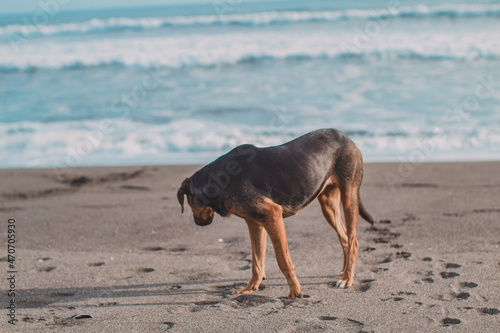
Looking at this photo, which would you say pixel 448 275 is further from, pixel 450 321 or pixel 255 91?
pixel 255 91

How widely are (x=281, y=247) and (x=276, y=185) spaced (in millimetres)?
517

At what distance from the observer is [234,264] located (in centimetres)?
535

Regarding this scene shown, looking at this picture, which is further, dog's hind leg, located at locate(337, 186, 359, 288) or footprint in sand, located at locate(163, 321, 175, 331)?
dog's hind leg, located at locate(337, 186, 359, 288)

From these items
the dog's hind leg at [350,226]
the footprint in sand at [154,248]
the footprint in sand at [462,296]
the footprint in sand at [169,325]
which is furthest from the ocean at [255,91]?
the footprint in sand at [169,325]

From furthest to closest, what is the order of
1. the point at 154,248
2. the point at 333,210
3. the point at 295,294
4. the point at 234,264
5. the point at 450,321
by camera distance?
the point at 154,248 < the point at 234,264 < the point at 333,210 < the point at 295,294 < the point at 450,321

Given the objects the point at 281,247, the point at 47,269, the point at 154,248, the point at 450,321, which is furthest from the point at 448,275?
the point at 47,269

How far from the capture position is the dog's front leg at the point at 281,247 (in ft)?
13.6

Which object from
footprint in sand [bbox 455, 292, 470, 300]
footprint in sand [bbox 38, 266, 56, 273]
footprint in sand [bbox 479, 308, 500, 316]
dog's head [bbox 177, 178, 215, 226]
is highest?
dog's head [bbox 177, 178, 215, 226]

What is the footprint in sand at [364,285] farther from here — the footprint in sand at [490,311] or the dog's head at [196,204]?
the dog's head at [196,204]

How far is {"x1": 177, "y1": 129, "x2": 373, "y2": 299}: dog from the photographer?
4.12m

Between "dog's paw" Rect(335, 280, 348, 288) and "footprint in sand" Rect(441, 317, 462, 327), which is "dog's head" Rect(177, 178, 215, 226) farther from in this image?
"footprint in sand" Rect(441, 317, 462, 327)

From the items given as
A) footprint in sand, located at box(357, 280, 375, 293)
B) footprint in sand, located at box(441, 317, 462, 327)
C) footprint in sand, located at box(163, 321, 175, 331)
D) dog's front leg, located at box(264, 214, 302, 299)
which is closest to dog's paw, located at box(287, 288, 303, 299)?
dog's front leg, located at box(264, 214, 302, 299)

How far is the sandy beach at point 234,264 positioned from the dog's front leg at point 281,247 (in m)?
0.13

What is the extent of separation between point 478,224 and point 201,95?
1173 centimetres
